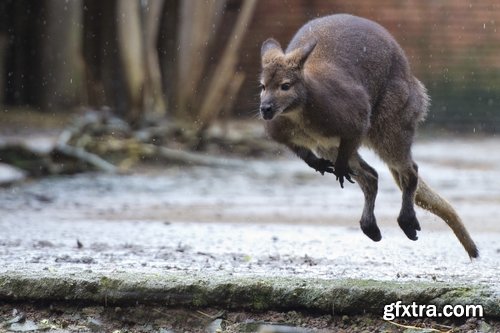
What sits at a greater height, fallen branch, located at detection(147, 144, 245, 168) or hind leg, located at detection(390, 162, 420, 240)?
hind leg, located at detection(390, 162, 420, 240)

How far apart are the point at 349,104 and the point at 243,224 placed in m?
2.94

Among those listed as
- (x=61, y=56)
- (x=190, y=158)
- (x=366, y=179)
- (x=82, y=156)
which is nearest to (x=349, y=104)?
(x=366, y=179)

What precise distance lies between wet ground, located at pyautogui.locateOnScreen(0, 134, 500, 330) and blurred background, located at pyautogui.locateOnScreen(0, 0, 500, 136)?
232 centimetres

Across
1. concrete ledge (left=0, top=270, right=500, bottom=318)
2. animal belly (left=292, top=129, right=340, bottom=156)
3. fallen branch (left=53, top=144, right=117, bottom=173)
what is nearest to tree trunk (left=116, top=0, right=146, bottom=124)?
fallen branch (left=53, top=144, right=117, bottom=173)

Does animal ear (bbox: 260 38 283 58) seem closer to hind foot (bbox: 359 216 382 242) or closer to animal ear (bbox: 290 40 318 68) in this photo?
animal ear (bbox: 290 40 318 68)

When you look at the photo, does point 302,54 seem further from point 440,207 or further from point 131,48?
point 131,48

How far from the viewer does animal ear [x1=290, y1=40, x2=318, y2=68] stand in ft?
18.2

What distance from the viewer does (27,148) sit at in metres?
12.0

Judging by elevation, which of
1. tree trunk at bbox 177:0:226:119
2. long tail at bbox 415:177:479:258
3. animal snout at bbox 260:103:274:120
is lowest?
tree trunk at bbox 177:0:226:119

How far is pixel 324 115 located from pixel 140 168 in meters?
7.17

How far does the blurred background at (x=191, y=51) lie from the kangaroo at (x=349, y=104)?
26.8ft

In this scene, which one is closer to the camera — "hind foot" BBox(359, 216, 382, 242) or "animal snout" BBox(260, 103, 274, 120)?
"animal snout" BBox(260, 103, 274, 120)

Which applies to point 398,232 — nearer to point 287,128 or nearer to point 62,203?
point 287,128

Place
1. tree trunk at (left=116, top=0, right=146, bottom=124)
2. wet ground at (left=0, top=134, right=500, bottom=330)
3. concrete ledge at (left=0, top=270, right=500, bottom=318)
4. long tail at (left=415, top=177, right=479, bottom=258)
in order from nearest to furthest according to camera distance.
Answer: concrete ledge at (left=0, top=270, right=500, bottom=318)
wet ground at (left=0, top=134, right=500, bottom=330)
long tail at (left=415, top=177, right=479, bottom=258)
tree trunk at (left=116, top=0, right=146, bottom=124)
